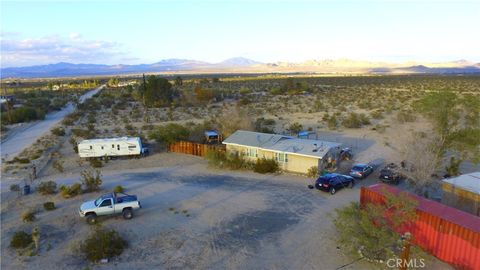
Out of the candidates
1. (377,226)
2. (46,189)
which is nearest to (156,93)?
(46,189)

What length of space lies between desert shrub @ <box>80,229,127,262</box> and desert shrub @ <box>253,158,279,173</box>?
41.4ft

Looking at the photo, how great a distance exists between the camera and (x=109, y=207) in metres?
18.7

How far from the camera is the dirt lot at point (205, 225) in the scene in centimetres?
1478

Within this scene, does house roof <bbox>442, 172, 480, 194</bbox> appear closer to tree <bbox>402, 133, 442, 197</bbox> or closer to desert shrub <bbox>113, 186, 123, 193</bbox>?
tree <bbox>402, 133, 442, 197</bbox>

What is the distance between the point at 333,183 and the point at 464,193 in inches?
271

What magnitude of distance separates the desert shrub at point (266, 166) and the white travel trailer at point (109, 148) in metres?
10.5

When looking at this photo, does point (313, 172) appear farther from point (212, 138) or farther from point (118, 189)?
point (118, 189)

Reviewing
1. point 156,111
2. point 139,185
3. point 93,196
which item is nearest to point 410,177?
point 139,185

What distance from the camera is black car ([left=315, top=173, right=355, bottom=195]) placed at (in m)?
22.1

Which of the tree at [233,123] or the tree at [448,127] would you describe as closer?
the tree at [448,127]

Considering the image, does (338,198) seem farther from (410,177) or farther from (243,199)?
(243,199)

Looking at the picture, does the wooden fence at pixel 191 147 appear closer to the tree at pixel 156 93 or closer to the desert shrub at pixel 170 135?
the desert shrub at pixel 170 135

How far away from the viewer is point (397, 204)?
46.7 ft

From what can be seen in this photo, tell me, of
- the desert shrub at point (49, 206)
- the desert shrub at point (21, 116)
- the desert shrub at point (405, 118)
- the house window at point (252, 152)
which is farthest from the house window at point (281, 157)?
the desert shrub at point (21, 116)
